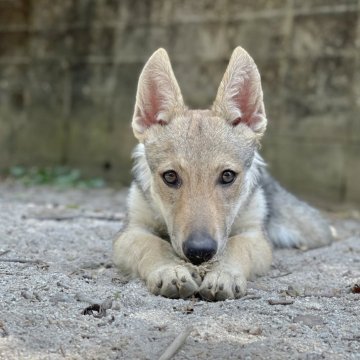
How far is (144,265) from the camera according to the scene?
3887 millimetres

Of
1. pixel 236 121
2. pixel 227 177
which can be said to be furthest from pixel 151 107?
pixel 227 177

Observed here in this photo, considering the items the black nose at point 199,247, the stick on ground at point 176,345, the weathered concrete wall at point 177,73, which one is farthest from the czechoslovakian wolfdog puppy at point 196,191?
the weathered concrete wall at point 177,73

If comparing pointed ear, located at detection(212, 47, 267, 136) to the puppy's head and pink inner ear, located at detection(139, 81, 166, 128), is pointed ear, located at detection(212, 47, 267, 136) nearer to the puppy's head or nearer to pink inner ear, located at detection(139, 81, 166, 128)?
the puppy's head

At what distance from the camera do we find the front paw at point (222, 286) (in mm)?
3486

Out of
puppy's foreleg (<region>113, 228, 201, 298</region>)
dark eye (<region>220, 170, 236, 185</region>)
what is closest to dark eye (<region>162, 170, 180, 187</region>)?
dark eye (<region>220, 170, 236, 185</region>)

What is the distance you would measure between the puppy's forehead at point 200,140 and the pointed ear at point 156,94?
0.11 metres

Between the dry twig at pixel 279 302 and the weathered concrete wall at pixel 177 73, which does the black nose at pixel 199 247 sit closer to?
the dry twig at pixel 279 302

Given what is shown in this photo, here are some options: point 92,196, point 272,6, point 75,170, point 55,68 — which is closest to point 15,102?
point 55,68

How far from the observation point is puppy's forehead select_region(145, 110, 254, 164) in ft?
13.0

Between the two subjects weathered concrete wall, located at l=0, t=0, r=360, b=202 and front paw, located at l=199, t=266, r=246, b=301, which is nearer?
front paw, located at l=199, t=266, r=246, b=301

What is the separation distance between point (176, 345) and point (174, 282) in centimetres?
78

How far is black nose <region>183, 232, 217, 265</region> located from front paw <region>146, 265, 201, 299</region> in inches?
4.0

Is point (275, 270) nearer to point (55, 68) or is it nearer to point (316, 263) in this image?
point (316, 263)

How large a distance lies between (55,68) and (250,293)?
7335mm
